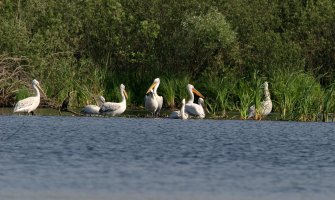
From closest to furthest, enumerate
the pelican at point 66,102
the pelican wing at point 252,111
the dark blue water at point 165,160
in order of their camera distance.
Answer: the dark blue water at point 165,160, the pelican wing at point 252,111, the pelican at point 66,102

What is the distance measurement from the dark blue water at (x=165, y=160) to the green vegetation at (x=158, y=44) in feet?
35.0

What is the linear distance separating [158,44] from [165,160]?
28.0 m

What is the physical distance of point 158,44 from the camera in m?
45.3

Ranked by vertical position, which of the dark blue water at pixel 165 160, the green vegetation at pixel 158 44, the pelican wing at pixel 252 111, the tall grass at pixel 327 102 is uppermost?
the green vegetation at pixel 158 44

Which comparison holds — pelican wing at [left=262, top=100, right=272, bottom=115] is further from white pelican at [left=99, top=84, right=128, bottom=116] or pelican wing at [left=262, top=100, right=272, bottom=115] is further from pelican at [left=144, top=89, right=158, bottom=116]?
white pelican at [left=99, top=84, right=128, bottom=116]

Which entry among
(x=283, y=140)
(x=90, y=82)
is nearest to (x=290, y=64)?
(x=90, y=82)

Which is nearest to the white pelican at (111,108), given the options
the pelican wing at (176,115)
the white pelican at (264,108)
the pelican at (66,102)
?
the pelican at (66,102)

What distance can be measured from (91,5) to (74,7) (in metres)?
0.92

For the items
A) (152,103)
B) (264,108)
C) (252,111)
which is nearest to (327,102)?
(252,111)

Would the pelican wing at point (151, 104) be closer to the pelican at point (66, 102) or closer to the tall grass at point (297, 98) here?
the pelican at point (66, 102)

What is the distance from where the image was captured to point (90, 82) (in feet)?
129

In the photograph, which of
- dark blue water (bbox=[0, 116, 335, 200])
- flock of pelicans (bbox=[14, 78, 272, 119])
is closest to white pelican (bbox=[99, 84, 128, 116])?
flock of pelicans (bbox=[14, 78, 272, 119])

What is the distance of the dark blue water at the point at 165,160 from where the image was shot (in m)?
13.4

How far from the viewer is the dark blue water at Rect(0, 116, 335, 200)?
44.1 ft
